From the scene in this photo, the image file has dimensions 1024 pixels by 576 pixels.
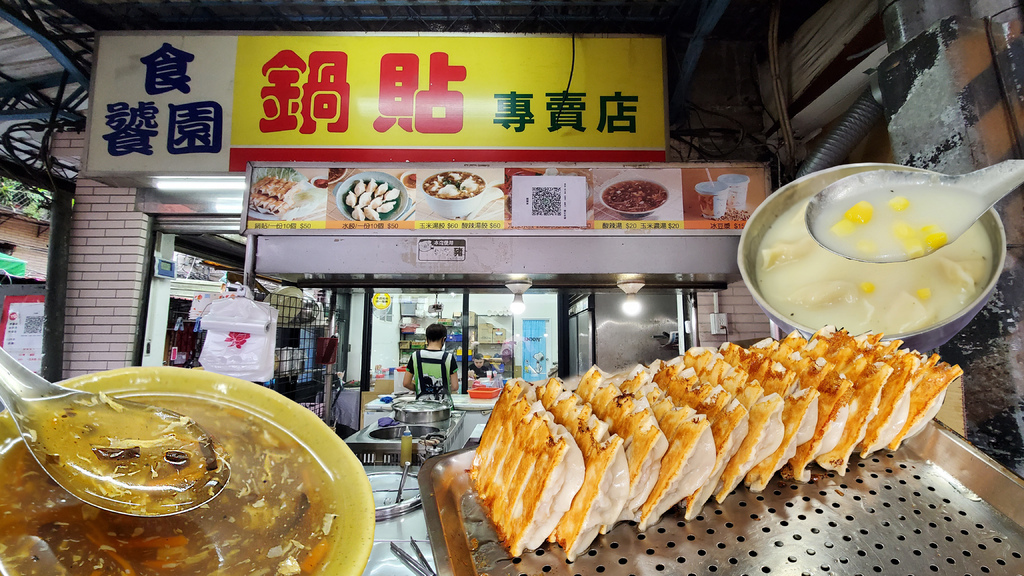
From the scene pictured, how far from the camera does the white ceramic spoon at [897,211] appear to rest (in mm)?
1353

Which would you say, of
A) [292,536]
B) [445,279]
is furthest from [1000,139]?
[445,279]

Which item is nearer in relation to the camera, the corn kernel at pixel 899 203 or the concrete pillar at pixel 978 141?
the corn kernel at pixel 899 203

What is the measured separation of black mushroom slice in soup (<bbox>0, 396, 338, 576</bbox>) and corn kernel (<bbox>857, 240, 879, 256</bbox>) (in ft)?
5.78

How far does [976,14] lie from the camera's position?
6.36 ft

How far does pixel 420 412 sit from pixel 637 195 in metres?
2.80

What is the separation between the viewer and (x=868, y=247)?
1.51 meters

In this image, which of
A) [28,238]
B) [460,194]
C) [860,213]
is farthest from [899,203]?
[28,238]

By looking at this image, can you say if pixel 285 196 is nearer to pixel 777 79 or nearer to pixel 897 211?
pixel 897 211

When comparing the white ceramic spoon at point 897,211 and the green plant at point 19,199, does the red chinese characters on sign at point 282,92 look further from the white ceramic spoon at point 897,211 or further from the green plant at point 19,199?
the green plant at point 19,199

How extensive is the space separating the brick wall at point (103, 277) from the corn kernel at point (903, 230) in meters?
5.27

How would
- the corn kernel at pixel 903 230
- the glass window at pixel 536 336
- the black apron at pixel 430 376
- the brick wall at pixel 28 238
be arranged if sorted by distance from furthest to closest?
the brick wall at pixel 28 238
the glass window at pixel 536 336
the black apron at pixel 430 376
the corn kernel at pixel 903 230

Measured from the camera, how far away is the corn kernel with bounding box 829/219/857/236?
5.04 ft

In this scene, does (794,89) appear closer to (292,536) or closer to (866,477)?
(866,477)

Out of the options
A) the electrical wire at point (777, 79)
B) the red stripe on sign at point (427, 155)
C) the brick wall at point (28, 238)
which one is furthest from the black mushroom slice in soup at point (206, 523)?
the brick wall at point (28, 238)
